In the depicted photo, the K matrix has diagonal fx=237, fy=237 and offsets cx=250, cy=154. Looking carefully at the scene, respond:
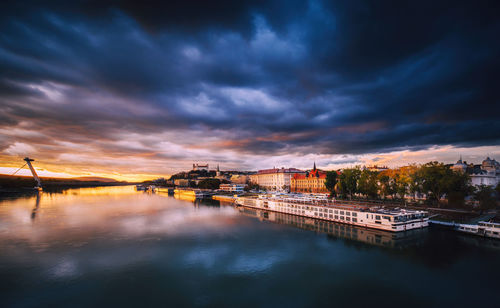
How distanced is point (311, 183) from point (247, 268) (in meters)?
94.9

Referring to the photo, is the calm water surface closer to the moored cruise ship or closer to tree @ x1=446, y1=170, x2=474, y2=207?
the moored cruise ship

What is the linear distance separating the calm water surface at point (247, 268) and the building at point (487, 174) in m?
52.7

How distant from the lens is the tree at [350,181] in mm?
69312

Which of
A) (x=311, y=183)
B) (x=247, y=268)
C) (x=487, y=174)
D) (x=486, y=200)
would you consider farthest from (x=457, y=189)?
(x=311, y=183)

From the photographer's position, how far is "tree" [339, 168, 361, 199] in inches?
2729

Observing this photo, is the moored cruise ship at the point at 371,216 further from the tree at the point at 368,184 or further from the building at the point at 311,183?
the building at the point at 311,183

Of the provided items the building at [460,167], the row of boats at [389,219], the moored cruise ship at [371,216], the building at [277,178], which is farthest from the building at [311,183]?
the row of boats at [389,219]

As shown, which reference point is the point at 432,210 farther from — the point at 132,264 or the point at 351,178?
the point at 132,264

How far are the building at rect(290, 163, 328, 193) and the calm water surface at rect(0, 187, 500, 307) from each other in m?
68.2

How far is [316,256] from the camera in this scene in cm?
3014

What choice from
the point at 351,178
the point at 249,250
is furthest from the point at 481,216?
the point at 249,250

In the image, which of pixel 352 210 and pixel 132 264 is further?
pixel 352 210

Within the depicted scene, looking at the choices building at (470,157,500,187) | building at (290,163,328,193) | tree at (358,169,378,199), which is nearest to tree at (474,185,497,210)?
tree at (358,169,378,199)

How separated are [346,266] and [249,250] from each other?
12.4 m
